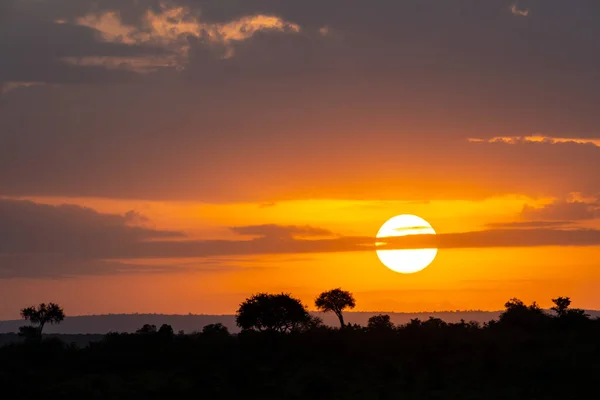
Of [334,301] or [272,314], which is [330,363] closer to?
[272,314]

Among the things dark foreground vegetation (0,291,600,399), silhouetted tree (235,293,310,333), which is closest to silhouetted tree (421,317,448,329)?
dark foreground vegetation (0,291,600,399)

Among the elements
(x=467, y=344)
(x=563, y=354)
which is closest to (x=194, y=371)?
(x=467, y=344)

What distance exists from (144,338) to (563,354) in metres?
42.1

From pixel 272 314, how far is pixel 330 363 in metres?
24.7

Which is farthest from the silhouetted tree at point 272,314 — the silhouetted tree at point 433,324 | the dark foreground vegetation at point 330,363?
the silhouetted tree at point 433,324

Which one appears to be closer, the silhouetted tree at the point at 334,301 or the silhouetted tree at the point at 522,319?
the silhouetted tree at the point at 522,319

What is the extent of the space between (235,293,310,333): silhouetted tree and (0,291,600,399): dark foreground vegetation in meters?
0.26

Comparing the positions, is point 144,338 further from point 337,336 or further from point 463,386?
point 463,386

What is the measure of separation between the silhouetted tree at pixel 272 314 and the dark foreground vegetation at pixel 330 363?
0.84ft

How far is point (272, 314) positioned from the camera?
106438mm

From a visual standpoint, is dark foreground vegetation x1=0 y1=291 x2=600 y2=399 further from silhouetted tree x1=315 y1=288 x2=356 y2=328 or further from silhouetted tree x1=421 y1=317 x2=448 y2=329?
silhouetted tree x1=315 y1=288 x2=356 y2=328

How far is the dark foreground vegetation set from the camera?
71812 mm

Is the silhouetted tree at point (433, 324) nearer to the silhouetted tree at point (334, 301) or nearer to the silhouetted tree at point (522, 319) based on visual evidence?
the silhouetted tree at point (522, 319)

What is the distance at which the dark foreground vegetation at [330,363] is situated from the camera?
7181 centimetres
